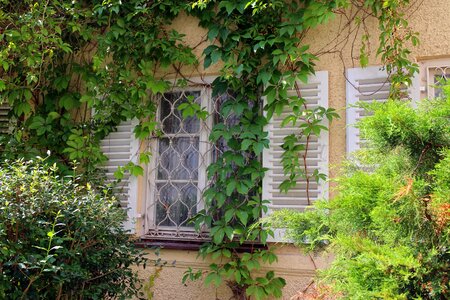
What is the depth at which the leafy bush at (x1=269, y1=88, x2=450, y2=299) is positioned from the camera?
2240mm

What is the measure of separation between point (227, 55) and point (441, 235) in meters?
2.88

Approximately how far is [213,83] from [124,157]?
3.82ft

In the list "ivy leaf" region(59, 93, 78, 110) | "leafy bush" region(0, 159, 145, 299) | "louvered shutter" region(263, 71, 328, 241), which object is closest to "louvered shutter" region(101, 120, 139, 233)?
"ivy leaf" region(59, 93, 78, 110)

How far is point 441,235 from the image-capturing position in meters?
2.28

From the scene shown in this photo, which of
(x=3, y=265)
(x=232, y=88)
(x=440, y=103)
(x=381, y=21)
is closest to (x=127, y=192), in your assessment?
(x=232, y=88)

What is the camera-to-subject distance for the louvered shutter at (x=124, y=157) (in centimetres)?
518

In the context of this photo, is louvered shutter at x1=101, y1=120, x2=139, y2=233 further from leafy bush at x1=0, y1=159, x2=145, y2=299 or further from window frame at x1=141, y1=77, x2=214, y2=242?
leafy bush at x1=0, y1=159, x2=145, y2=299

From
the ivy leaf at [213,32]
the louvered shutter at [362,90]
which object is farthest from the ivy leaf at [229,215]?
the ivy leaf at [213,32]

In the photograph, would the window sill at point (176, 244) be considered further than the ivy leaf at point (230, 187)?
Yes

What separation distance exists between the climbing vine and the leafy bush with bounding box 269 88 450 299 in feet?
5.63

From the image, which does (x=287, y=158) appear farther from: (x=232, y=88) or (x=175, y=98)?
(x=175, y=98)

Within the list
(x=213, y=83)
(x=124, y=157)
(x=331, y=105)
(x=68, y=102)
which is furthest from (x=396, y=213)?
(x=68, y=102)

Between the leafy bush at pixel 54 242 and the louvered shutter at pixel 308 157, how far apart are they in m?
1.31

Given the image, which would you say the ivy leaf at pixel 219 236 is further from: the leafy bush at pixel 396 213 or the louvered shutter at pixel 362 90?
the leafy bush at pixel 396 213
